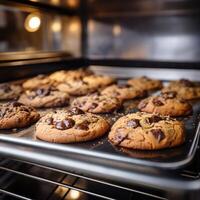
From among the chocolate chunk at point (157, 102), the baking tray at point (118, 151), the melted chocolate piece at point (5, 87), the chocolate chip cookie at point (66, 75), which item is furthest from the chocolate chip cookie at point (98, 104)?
the chocolate chip cookie at point (66, 75)

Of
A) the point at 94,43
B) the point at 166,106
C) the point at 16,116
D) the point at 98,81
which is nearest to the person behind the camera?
the point at 16,116

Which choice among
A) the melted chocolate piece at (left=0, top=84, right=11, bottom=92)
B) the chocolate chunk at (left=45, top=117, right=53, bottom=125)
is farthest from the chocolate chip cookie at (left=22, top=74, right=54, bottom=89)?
the chocolate chunk at (left=45, top=117, right=53, bottom=125)

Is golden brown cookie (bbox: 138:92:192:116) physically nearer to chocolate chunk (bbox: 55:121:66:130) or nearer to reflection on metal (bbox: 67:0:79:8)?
chocolate chunk (bbox: 55:121:66:130)

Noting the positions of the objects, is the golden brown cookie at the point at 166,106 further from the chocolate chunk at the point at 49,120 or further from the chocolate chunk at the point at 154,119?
the chocolate chunk at the point at 49,120

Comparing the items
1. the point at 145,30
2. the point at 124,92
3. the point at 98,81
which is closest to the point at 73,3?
the point at 145,30

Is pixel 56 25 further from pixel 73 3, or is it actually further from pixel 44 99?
pixel 44 99

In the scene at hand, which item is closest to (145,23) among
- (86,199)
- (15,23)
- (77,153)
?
(15,23)
